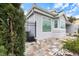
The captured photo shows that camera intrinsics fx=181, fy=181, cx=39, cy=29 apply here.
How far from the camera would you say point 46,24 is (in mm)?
2426

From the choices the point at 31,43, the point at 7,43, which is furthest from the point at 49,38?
the point at 7,43

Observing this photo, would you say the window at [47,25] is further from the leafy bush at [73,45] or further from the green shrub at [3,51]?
the green shrub at [3,51]

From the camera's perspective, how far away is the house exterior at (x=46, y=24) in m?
2.42

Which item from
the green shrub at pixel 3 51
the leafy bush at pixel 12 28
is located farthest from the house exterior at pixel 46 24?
the green shrub at pixel 3 51

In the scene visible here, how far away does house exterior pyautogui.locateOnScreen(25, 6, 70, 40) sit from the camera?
2418 millimetres

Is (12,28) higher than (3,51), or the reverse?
(12,28)

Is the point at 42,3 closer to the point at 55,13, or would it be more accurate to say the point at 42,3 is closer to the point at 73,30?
A: the point at 55,13

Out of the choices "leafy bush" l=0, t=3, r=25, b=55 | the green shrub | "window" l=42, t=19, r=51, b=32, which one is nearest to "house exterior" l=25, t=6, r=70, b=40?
"window" l=42, t=19, r=51, b=32

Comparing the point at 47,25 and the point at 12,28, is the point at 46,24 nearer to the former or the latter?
the point at 47,25

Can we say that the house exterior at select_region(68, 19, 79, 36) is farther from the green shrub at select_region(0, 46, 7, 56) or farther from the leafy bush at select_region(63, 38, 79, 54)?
the green shrub at select_region(0, 46, 7, 56)

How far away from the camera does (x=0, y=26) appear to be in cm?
240

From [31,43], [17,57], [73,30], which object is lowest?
[17,57]

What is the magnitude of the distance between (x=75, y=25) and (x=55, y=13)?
0.31 m

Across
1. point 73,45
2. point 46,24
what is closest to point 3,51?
point 46,24
